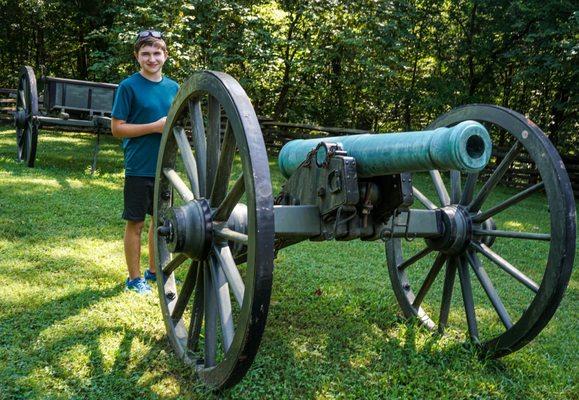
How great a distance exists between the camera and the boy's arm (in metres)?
3.70

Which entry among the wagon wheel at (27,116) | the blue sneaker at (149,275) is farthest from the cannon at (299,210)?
the wagon wheel at (27,116)

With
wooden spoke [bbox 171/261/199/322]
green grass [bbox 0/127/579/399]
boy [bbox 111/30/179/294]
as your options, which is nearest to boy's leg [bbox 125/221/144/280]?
boy [bbox 111/30/179/294]

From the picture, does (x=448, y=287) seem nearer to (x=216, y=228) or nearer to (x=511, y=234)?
(x=511, y=234)

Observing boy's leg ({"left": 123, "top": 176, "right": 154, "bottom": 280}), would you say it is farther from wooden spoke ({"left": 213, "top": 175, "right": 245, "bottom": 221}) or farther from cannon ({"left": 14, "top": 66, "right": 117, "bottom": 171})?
cannon ({"left": 14, "top": 66, "right": 117, "bottom": 171})

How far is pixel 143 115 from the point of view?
385 cm

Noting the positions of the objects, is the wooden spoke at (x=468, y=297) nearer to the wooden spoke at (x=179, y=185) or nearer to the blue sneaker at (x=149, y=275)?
the wooden spoke at (x=179, y=185)

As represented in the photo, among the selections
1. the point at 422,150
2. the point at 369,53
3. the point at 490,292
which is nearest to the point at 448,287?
the point at 490,292

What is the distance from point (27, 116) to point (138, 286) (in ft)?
18.6

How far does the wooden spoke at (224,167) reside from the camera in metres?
2.51

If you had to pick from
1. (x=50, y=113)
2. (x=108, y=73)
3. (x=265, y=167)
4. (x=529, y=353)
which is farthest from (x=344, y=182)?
(x=108, y=73)

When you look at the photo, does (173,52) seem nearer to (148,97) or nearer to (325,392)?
(148,97)

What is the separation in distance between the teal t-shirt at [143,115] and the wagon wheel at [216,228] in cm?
51

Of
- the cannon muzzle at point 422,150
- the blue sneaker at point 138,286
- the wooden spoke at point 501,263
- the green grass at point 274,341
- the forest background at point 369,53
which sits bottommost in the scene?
the green grass at point 274,341

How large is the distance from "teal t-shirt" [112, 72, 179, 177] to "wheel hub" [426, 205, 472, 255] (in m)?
1.93
